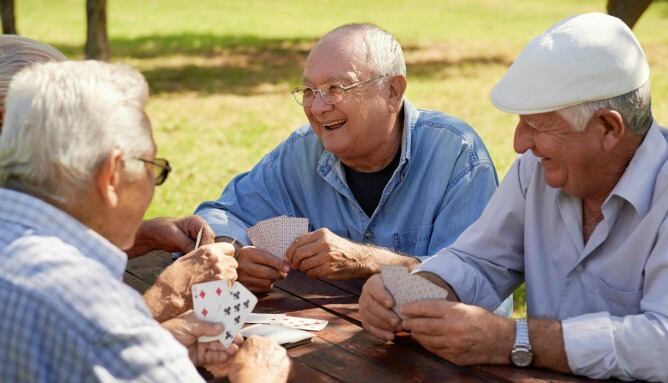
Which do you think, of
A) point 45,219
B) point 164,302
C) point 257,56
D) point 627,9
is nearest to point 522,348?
point 164,302

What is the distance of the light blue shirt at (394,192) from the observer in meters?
3.91

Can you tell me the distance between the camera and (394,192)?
4.01 m

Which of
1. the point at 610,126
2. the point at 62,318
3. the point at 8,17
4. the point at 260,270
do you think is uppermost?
the point at 610,126

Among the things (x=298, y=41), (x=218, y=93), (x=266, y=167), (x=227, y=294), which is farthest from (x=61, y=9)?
(x=227, y=294)

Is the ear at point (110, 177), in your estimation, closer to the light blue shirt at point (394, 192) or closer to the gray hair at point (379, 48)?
the light blue shirt at point (394, 192)

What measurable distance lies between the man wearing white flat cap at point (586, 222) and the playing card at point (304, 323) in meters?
0.15

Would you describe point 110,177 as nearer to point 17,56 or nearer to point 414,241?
point 17,56

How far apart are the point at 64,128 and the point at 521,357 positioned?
1361 millimetres

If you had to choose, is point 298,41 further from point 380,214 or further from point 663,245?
point 663,245

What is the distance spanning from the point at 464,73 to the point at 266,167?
37.8 ft

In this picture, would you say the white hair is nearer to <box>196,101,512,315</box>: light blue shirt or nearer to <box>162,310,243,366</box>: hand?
<box>162,310,243,366</box>: hand

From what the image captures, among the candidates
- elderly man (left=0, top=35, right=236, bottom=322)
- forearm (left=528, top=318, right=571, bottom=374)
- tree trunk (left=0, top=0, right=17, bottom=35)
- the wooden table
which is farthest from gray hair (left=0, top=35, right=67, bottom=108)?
tree trunk (left=0, top=0, right=17, bottom=35)

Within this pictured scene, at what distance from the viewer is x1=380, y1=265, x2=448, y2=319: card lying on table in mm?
2883

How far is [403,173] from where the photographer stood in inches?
158
